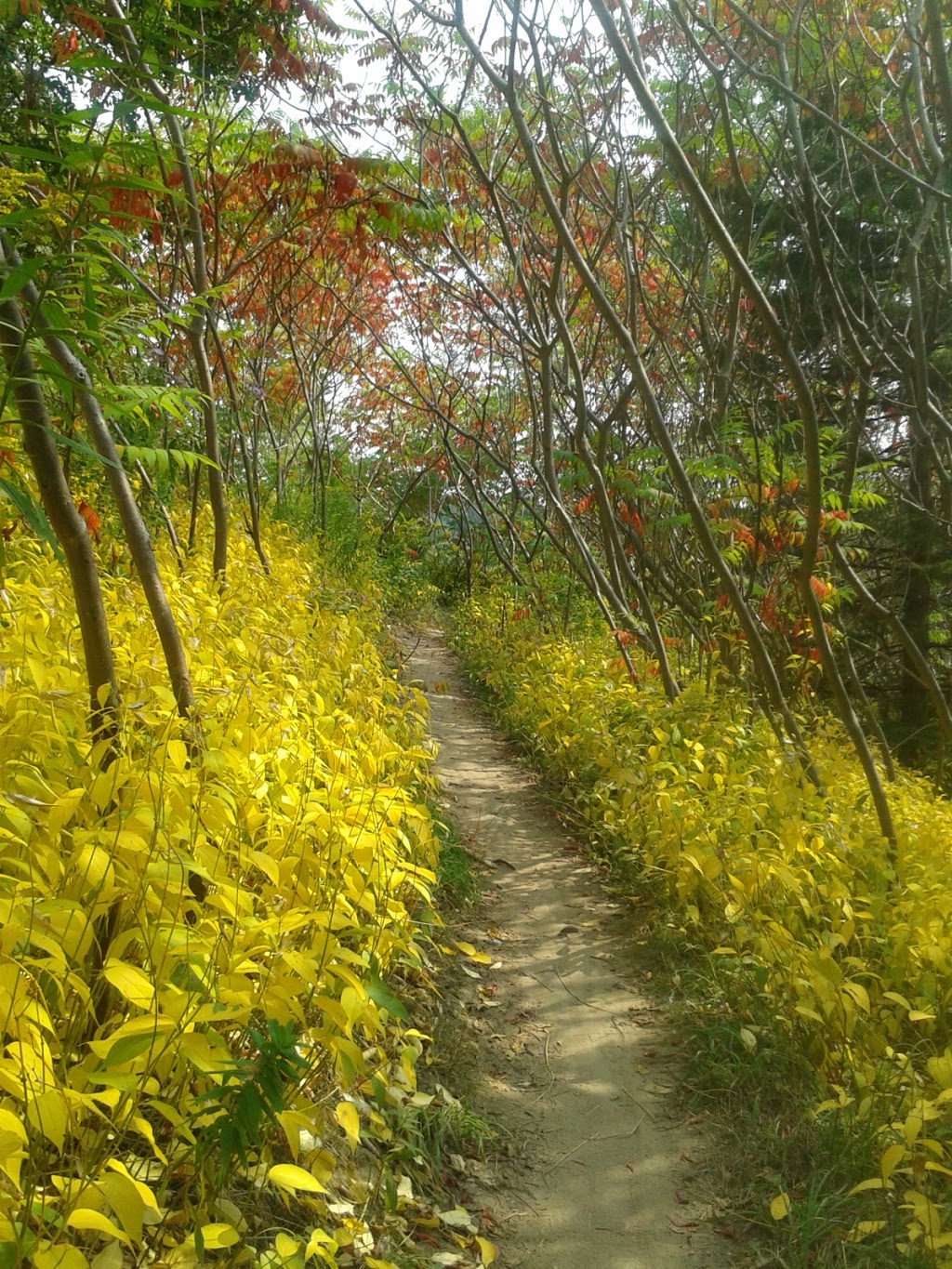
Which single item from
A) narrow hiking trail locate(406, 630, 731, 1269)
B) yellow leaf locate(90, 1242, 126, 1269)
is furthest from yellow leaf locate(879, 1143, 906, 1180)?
yellow leaf locate(90, 1242, 126, 1269)

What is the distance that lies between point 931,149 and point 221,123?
186 inches

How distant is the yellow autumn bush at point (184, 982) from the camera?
1380 millimetres

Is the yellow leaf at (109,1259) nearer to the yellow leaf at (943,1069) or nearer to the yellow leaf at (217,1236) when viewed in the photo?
the yellow leaf at (217,1236)

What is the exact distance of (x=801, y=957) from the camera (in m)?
2.76

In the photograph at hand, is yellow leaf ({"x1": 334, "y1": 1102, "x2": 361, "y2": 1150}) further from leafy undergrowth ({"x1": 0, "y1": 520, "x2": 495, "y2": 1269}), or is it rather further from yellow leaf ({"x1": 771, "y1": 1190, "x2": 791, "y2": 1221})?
yellow leaf ({"x1": 771, "y1": 1190, "x2": 791, "y2": 1221})

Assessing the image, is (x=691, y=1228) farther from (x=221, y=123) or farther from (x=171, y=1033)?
(x=221, y=123)

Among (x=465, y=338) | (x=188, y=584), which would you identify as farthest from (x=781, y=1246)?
(x=465, y=338)

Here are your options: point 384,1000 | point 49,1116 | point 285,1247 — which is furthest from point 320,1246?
point 49,1116

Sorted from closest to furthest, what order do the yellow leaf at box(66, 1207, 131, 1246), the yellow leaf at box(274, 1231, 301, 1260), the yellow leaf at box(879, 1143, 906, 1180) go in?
the yellow leaf at box(66, 1207, 131, 1246)
the yellow leaf at box(274, 1231, 301, 1260)
the yellow leaf at box(879, 1143, 906, 1180)

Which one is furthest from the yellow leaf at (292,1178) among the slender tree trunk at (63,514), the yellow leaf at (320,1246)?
the slender tree trunk at (63,514)

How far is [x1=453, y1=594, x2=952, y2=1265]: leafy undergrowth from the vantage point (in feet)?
6.97

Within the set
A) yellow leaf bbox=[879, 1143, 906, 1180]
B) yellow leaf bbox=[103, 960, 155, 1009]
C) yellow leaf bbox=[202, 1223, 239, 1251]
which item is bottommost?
yellow leaf bbox=[879, 1143, 906, 1180]

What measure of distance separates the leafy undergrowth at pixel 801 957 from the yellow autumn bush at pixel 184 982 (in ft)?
3.48

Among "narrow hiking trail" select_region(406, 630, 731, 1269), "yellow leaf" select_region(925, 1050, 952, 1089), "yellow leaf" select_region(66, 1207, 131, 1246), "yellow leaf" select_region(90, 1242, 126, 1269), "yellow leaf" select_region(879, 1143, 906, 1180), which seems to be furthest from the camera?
"narrow hiking trail" select_region(406, 630, 731, 1269)
